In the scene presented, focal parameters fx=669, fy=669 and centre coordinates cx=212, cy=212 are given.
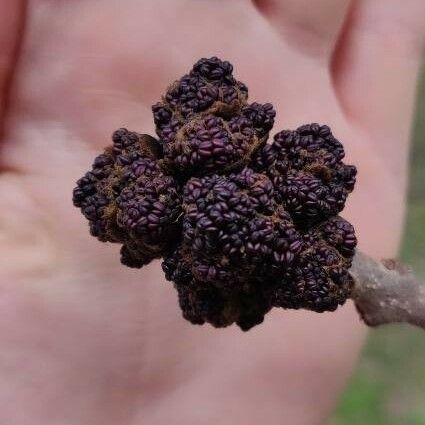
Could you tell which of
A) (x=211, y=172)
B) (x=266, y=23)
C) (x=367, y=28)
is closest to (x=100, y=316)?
(x=211, y=172)

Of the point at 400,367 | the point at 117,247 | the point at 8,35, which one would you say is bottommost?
the point at 400,367

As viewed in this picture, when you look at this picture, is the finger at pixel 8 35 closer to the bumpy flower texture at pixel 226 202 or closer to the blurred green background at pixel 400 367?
the bumpy flower texture at pixel 226 202

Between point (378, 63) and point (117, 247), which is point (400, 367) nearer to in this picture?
point (378, 63)

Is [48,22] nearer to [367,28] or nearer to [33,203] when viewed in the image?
[33,203]

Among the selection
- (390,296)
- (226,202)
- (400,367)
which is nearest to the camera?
(226,202)

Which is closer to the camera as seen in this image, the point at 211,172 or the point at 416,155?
the point at 211,172

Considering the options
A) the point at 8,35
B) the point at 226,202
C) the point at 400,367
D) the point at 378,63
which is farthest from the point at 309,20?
the point at 400,367

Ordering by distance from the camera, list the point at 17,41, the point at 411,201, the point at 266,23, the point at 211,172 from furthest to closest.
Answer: the point at 411,201, the point at 266,23, the point at 17,41, the point at 211,172
